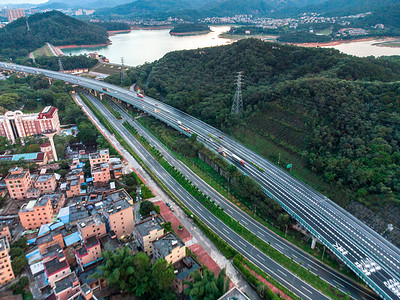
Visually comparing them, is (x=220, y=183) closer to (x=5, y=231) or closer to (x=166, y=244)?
(x=166, y=244)

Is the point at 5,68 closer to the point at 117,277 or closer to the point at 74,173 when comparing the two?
the point at 74,173

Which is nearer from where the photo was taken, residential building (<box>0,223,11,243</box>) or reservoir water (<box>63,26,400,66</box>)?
residential building (<box>0,223,11,243</box>)

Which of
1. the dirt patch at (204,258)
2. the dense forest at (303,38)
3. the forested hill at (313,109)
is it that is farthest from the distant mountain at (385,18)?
the dirt patch at (204,258)

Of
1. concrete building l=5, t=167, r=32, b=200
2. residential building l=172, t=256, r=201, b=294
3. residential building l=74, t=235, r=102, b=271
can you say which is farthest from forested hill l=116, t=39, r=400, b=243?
concrete building l=5, t=167, r=32, b=200

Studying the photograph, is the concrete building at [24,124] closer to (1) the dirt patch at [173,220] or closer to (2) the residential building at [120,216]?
(2) the residential building at [120,216]

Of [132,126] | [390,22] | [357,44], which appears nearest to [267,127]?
[132,126]

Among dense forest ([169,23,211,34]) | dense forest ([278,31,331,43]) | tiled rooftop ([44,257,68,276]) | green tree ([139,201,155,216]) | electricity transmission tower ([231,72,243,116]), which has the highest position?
dense forest ([169,23,211,34])

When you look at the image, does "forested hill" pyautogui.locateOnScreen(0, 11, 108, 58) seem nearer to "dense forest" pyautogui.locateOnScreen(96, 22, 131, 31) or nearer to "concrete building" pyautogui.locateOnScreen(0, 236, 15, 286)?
"dense forest" pyautogui.locateOnScreen(96, 22, 131, 31)
